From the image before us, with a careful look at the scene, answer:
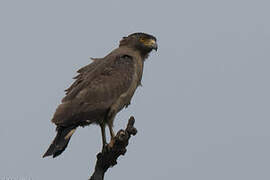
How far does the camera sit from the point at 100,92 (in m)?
8.98

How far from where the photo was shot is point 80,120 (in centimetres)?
827

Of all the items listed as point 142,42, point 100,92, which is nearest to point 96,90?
point 100,92

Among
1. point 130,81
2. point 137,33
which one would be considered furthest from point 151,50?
point 130,81

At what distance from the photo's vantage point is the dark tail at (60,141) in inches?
293

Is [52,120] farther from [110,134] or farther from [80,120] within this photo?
[110,134]

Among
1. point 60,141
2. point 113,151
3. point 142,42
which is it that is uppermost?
point 142,42

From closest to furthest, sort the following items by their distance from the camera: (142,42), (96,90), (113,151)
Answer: (113,151) → (96,90) → (142,42)

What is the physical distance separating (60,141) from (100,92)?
159 centimetres

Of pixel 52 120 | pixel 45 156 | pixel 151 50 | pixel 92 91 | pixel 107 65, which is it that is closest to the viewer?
pixel 45 156

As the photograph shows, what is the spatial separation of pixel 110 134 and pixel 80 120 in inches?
36.4

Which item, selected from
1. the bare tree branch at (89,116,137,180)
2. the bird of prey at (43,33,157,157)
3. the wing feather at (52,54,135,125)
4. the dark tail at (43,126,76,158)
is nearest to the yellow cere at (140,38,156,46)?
the bird of prey at (43,33,157,157)

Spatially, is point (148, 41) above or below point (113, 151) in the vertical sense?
above

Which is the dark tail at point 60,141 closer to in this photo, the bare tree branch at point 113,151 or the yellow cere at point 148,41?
the bare tree branch at point 113,151

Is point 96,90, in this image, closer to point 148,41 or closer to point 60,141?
point 60,141
